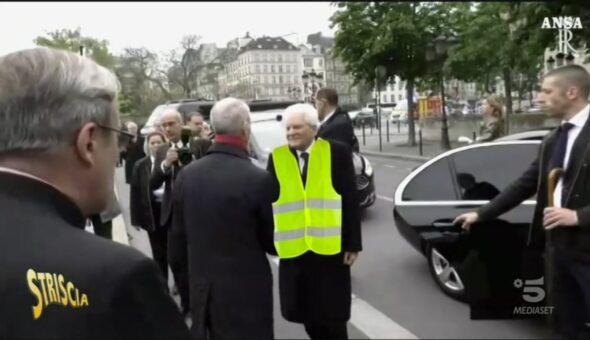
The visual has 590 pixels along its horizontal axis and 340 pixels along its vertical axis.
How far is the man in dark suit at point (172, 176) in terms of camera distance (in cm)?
191

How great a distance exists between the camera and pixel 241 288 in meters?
2.38

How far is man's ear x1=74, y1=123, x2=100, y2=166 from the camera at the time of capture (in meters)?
0.84

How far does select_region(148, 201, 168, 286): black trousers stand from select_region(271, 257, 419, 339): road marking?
681mm

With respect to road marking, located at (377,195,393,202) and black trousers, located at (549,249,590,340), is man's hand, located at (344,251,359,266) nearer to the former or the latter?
road marking, located at (377,195,393,202)

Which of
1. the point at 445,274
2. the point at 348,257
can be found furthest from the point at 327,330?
the point at 445,274

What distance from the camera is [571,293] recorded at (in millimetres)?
1546

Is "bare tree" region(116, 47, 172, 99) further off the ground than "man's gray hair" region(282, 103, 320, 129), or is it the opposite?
"bare tree" region(116, 47, 172, 99)

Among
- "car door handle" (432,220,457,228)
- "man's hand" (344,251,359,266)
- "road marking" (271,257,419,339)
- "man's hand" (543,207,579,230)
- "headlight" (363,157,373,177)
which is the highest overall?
"headlight" (363,157,373,177)

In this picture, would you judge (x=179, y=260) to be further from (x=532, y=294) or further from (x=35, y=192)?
(x=35, y=192)

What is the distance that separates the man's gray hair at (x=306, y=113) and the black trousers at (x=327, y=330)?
3.48 ft

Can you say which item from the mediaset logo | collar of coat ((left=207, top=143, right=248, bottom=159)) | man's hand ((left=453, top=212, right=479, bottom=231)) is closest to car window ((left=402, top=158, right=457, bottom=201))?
man's hand ((left=453, top=212, right=479, bottom=231))

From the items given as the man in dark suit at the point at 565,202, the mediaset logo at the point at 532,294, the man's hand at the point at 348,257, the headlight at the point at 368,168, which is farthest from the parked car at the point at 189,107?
the mediaset logo at the point at 532,294

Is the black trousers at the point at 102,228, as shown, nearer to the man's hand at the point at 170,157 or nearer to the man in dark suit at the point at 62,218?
the man's hand at the point at 170,157

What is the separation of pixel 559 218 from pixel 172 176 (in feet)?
4.68
